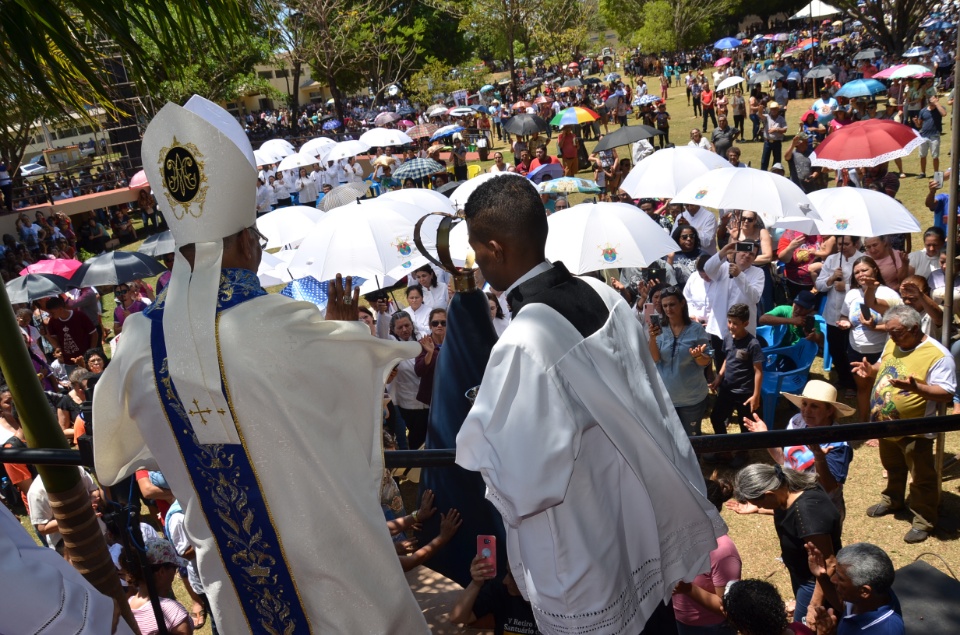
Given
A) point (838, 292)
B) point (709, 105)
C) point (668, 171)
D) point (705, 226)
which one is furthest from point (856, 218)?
point (709, 105)

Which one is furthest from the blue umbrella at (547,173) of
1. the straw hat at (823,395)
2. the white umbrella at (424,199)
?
the straw hat at (823,395)

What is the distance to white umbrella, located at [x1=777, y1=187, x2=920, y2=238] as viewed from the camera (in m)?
8.01

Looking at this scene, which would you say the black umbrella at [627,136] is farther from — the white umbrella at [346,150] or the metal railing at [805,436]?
the metal railing at [805,436]

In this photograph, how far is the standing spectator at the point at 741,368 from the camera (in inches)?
290

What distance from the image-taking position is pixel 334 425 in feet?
8.79

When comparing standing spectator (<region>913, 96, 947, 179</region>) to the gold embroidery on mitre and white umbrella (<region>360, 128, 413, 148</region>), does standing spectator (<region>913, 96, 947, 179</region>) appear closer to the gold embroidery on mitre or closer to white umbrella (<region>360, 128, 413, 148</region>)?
white umbrella (<region>360, 128, 413, 148</region>)

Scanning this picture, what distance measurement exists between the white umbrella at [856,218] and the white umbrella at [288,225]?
590 centimetres

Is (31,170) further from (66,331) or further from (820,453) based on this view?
(820,453)

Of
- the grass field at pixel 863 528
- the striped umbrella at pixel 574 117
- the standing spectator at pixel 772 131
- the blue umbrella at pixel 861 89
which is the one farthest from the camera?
the striped umbrella at pixel 574 117

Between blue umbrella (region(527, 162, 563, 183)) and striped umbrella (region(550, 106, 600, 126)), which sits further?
striped umbrella (region(550, 106, 600, 126))

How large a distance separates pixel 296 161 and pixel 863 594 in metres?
22.2

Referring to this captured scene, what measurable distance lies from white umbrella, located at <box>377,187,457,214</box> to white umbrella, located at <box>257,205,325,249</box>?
125 centimetres

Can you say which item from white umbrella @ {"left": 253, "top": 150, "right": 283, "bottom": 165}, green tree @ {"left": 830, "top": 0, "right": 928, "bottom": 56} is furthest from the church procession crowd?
green tree @ {"left": 830, "top": 0, "right": 928, "bottom": 56}

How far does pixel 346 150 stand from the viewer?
23531 mm
